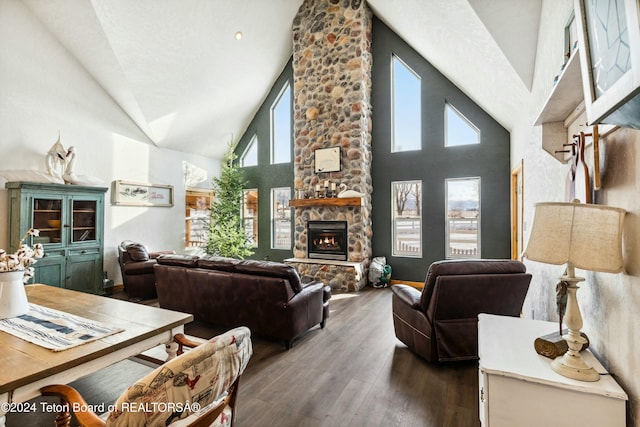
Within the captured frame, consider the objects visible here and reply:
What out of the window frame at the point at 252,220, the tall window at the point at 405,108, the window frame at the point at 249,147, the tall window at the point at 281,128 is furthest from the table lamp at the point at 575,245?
the window frame at the point at 249,147

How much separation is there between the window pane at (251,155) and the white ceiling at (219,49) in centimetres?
85

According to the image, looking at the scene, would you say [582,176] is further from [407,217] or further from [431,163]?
[407,217]

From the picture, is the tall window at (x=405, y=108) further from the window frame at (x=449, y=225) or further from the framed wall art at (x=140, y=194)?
the framed wall art at (x=140, y=194)

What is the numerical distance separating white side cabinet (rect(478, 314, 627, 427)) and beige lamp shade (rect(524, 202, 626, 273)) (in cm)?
47

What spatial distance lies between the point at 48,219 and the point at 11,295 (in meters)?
3.84

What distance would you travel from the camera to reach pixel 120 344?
154cm

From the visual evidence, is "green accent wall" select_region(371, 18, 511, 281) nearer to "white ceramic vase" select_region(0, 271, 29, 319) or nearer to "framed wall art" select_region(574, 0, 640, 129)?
"framed wall art" select_region(574, 0, 640, 129)

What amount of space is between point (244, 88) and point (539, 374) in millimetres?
7565

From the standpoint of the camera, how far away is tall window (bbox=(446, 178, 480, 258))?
558 cm

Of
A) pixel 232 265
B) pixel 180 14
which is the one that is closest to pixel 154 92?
pixel 180 14

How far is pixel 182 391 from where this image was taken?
1001 millimetres

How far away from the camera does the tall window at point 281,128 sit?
25.5 feet

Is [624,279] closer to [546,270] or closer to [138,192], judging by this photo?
[546,270]

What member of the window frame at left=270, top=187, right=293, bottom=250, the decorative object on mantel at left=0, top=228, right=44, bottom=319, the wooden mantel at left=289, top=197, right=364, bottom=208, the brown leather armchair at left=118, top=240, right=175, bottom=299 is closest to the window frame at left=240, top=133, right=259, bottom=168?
the window frame at left=270, top=187, right=293, bottom=250
